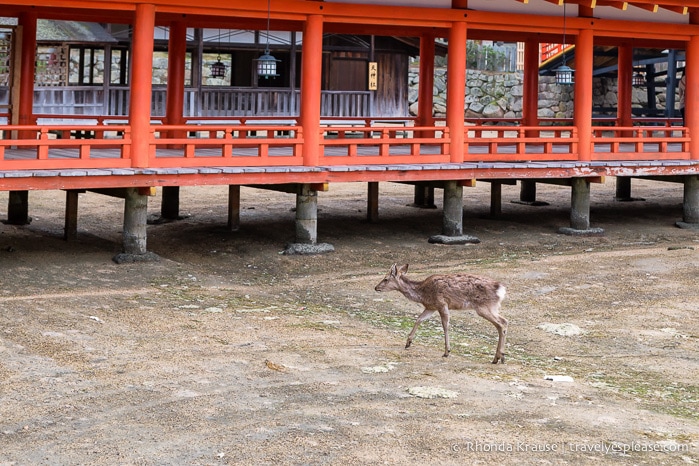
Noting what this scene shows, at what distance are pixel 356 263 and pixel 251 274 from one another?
1.97m

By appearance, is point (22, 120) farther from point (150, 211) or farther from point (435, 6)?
point (435, 6)

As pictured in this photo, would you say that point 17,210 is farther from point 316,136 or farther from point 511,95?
point 511,95

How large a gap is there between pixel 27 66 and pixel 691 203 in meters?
14.1

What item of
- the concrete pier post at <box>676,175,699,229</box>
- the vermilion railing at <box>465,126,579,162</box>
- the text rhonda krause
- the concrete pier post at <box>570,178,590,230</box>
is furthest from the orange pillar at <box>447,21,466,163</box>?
the text rhonda krause

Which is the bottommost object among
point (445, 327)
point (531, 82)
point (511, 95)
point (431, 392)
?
point (431, 392)

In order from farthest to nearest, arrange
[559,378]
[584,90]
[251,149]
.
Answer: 1. [251,149]
2. [584,90]
3. [559,378]

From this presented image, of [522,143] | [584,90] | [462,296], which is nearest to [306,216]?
[522,143]

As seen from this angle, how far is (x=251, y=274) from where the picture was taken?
18.5 meters

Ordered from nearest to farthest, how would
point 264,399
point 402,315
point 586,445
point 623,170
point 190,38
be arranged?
point 586,445
point 264,399
point 402,315
point 623,170
point 190,38

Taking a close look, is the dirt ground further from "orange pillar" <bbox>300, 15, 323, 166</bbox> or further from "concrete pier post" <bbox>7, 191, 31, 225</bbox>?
"orange pillar" <bbox>300, 15, 323, 166</bbox>

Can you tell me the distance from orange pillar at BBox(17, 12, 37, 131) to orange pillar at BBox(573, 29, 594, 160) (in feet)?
34.9

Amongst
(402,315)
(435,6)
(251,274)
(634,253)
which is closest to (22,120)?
(251,274)

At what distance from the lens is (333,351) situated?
1281 centimetres

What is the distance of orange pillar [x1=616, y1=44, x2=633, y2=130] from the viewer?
1133 inches
